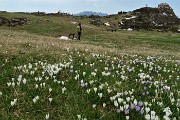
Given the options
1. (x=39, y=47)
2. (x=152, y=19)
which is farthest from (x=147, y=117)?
(x=152, y=19)

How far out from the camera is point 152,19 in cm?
14888

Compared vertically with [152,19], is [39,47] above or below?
above

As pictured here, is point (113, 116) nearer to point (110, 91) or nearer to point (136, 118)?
point (136, 118)

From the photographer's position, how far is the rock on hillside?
133 metres

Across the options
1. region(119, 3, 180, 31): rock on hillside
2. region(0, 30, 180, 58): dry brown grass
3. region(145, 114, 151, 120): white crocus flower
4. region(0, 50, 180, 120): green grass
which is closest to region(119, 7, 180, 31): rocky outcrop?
region(119, 3, 180, 31): rock on hillside

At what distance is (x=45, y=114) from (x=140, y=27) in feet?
407

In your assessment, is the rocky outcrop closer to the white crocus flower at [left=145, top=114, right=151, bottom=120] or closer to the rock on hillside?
the rock on hillside

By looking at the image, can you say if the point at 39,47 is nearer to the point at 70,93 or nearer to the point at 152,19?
the point at 70,93

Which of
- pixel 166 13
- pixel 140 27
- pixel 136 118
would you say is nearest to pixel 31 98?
pixel 136 118

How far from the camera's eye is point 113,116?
28.2ft

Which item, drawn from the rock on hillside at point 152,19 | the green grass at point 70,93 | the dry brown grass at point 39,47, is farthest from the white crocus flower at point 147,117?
the rock on hillside at point 152,19

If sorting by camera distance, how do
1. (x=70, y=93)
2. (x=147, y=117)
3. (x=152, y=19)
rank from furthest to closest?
1. (x=152, y=19)
2. (x=70, y=93)
3. (x=147, y=117)

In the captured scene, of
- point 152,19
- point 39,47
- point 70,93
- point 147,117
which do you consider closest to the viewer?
point 147,117

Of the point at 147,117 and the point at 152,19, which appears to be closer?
the point at 147,117
